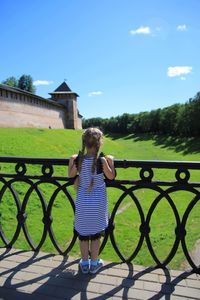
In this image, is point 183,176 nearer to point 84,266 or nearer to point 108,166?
point 108,166

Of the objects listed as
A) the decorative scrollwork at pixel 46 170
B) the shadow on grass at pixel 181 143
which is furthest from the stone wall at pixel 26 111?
the decorative scrollwork at pixel 46 170

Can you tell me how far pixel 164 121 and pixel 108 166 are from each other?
6711cm

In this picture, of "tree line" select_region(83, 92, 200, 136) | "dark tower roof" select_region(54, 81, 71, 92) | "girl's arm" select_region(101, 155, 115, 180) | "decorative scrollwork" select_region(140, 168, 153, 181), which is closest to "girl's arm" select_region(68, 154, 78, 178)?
"girl's arm" select_region(101, 155, 115, 180)

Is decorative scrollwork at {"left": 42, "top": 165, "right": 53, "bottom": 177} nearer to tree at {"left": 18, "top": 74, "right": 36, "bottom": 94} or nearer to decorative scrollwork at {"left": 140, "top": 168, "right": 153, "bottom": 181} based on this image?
decorative scrollwork at {"left": 140, "top": 168, "right": 153, "bottom": 181}

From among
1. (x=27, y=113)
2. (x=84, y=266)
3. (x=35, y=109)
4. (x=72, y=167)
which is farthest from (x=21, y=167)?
(x=35, y=109)

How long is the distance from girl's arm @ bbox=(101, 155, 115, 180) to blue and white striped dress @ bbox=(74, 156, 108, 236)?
0.06 meters

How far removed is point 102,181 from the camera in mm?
2955

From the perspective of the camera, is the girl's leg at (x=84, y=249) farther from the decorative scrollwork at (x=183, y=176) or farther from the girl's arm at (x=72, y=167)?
the decorative scrollwork at (x=183, y=176)

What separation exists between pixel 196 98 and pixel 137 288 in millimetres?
54870

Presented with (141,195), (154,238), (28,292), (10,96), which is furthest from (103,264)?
(10,96)

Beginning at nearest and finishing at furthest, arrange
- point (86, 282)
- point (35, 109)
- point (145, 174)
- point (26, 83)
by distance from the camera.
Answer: point (86, 282), point (145, 174), point (35, 109), point (26, 83)

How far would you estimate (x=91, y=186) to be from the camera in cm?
288

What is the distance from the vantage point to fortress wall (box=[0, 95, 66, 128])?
32769 millimetres

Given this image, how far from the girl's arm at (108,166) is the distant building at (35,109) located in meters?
29.9
